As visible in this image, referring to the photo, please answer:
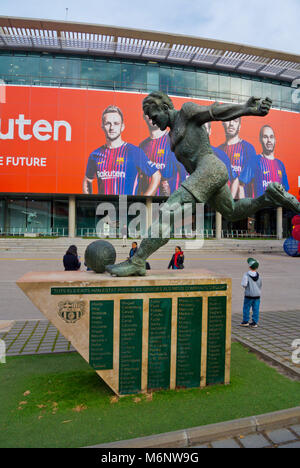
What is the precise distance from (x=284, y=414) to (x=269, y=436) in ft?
1.05

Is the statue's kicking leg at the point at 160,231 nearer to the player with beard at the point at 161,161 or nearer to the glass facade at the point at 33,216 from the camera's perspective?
the player with beard at the point at 161,161

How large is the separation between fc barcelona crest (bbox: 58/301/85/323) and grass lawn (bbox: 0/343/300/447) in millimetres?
863

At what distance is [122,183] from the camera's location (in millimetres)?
30188

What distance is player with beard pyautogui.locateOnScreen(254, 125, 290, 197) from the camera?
109 feet

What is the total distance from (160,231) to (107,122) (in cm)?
2877

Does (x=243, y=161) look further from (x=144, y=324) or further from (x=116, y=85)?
(x=144, y=324)

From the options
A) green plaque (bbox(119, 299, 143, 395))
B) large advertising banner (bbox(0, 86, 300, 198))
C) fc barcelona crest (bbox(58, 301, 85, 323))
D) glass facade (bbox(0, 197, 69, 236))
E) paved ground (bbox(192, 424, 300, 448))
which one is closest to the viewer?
paved ground (bbox(192, 424, 300, 448))

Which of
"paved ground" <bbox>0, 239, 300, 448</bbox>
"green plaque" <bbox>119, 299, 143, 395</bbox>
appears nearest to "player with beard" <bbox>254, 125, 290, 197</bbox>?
"paved ground" <bbox>0, 239, 300, 448</bbox>

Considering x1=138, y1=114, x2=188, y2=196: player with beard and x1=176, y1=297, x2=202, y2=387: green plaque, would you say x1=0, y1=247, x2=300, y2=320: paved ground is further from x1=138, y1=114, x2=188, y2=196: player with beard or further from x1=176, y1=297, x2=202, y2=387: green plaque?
x1=138, y1=114, x2=188, y2=196: player with beard

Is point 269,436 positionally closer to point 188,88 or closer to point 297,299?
point 297,299

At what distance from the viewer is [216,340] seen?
385cm

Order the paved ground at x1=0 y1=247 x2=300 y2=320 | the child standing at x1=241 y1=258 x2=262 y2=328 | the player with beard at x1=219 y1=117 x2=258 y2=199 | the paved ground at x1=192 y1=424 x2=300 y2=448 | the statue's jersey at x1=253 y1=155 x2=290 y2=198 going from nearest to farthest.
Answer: the paved ground at x1=192 y1=424 x2=300 y2=448 < the child standing at x1=241 y1=258 x2=262 y2=328 < the paved ground at x1=0 y1=247 x2=300 y2=320 < the player with beard at x1=219 y1=117 x2=258 y2=199 < the statue's jersey at x1=253 y1=155 x2=290 y2=198

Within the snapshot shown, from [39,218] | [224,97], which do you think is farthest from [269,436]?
[224,97]

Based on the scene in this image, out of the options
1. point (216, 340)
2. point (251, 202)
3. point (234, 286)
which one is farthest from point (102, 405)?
point (234, 286)
